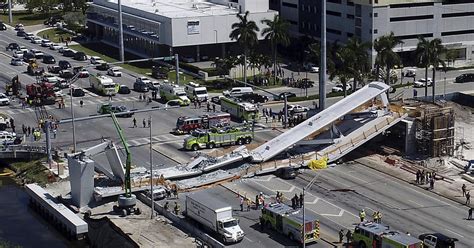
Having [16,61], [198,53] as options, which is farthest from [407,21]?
[16,61]

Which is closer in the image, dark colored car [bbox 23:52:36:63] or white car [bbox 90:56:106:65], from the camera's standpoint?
white car [bbox 90:56:106:65]

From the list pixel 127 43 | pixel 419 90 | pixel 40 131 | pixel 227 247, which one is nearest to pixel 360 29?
pixel 419 90

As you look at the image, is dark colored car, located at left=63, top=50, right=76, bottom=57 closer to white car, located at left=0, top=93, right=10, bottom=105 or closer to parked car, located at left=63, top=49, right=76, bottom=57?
parked car, located at left=63, top=49, right=76, bottom=57

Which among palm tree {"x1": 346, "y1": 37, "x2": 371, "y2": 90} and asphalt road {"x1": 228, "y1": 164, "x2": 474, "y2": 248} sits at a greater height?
palm tree {"x1": 346, "y1": 37, "x2": 371, "y2": 90}

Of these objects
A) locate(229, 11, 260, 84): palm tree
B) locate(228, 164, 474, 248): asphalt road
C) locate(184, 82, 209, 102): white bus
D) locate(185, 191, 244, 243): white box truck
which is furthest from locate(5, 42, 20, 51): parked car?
locate(185, 191, 244, 243): white box truck

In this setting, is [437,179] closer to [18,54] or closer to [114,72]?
[114,72]
